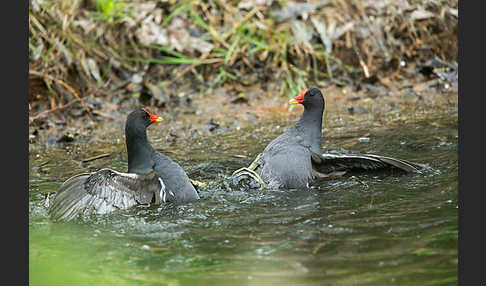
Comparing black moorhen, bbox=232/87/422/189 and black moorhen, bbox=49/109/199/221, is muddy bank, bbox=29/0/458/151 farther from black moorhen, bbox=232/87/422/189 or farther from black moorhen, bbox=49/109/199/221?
black moorhen, bbox=49/109/199/221

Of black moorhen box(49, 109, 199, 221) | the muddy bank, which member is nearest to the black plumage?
black moorhen box(49, 109, 199, 221)

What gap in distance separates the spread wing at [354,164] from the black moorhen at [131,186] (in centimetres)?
126

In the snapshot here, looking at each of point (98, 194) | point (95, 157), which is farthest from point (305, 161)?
point (95, 157)

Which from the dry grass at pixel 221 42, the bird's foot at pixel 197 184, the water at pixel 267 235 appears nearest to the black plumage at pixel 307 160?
the water at pixel 267 235

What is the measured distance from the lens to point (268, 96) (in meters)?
8.54

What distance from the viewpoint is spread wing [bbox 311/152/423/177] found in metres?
5.32

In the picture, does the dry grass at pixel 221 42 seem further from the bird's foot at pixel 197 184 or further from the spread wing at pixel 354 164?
the bird's foot at pixel 197 184

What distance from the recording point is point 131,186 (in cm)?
487

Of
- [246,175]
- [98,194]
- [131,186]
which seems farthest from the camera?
[246,175]

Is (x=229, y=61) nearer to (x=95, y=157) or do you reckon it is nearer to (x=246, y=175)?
(x=95, y=157)

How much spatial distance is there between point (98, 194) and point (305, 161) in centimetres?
191

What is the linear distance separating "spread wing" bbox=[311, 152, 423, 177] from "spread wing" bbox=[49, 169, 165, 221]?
167cm

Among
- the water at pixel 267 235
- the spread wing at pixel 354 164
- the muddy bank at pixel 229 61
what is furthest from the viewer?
the muddy bank at pixel 229 61

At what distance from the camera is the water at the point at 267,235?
131 inches
